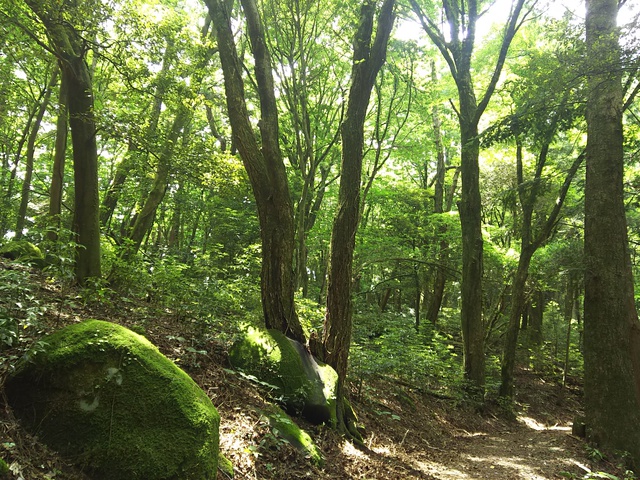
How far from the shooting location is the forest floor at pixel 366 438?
3475 mm

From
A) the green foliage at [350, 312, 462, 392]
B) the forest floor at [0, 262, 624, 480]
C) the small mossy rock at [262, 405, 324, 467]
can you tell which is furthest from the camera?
the green foliage at [350, 312, 462, 392]

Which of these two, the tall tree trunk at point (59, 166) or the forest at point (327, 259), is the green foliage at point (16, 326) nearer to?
the forest at point (327, 259)

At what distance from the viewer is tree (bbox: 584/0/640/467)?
5.82 metres

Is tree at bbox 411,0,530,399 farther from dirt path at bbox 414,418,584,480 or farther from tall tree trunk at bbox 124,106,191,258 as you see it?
tall tree trunk at bbox 124,106,191,258

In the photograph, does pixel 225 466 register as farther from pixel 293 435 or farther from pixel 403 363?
pixel 403 363

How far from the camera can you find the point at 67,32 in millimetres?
5730

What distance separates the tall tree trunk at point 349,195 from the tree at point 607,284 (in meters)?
2.98

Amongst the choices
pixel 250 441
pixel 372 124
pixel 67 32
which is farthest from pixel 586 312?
pixel 372 124

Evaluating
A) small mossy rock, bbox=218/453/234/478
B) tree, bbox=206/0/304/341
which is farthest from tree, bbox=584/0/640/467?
small mossy rock, bbox=218/453/234/478

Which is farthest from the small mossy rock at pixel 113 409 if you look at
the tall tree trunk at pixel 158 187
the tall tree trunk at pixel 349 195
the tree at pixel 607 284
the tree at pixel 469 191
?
the tree at pixel 469 191

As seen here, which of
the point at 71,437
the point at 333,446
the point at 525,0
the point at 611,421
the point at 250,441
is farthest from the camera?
the point at 525,0

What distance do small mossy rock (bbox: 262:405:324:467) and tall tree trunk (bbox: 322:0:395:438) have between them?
1437mm

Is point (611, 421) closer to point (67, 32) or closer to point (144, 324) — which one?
point (144, 324)

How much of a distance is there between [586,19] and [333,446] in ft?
25.5
